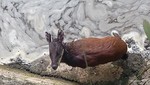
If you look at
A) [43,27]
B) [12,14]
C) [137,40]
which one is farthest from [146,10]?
[12,14]

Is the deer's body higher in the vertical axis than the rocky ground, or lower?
higher

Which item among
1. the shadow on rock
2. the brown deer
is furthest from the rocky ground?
the brown deer

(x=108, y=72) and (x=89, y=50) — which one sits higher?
(x=89, y=50)

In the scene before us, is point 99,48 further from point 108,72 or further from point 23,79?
point 23,79

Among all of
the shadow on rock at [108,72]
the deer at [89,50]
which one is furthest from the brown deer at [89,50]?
the shadow on rock at [108,72]

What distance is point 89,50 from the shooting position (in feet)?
7.66

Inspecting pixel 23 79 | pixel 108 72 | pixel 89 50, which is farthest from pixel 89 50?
pixel 23 79

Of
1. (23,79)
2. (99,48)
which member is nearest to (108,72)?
(99,48)

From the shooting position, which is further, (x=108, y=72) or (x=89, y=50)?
(x=108, y=72)

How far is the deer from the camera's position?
2303mm

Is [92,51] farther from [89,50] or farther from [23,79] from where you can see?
[23,79]

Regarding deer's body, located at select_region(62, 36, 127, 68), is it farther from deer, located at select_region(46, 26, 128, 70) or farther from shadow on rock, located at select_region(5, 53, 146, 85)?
shadow on rock, located at select_region(5, 53, 146, 85)

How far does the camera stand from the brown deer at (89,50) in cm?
230

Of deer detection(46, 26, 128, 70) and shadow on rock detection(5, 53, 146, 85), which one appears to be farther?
shadow on rock detection(5, 53, 146, 85)
